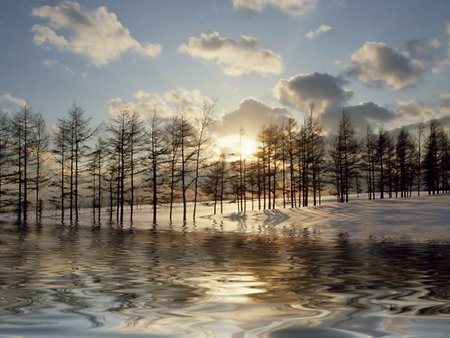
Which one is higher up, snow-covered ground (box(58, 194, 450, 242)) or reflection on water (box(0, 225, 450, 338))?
reflection on water (box(0, 225, 450, 338))

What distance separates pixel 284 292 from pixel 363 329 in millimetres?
1743

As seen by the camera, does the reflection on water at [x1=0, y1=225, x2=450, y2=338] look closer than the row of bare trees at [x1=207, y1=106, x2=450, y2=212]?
Yes

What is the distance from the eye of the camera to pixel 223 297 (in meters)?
4.87

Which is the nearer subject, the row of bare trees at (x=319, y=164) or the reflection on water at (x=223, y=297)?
the reflection on water at (x=223, y=297)

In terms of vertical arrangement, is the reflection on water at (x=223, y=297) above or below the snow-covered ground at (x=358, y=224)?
above

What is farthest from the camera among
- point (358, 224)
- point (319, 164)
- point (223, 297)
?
point (319, 164)

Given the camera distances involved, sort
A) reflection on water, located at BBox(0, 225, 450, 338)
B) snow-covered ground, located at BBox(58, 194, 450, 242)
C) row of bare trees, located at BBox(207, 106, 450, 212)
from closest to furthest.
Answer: reflection on water, located at BBox(0, 225, 450, 338) < snow-covered ground, located at BBox(58, 194, 450, 242) < row of bare trees, located at BBox(207, 106, 450, 212)

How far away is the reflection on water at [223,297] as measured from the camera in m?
3.52

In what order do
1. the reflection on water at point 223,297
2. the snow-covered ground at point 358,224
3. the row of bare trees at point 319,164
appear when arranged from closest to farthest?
the reflection on water at point 223,297, the snow-covered ground at point 358,224, the row of bare trees at point 319,164

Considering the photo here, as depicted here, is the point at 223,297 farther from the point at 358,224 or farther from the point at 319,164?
the point at 319,164

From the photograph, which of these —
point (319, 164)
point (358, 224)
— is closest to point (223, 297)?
point (358, 224)

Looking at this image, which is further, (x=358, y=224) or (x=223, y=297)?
(x=358, y=224)

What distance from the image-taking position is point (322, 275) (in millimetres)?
6602

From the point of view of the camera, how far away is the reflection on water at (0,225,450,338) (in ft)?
11.5
